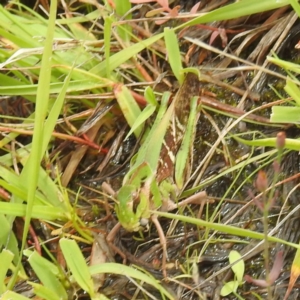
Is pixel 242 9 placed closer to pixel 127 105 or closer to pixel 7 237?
pixel 127 105

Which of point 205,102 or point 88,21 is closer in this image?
point 205,102

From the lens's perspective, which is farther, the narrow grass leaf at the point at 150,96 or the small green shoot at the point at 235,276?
the narrow grass leaf at the point at 150,96

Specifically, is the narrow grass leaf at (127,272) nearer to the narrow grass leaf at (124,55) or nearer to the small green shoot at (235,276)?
the small green shoot at (235,276)

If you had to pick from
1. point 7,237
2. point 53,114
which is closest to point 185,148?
point 53,114

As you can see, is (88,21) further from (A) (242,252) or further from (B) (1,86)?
(A) (242,252)

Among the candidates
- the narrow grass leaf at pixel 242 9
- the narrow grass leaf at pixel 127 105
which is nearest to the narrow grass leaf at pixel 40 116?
the narrow grass leaf at pixel 127 105

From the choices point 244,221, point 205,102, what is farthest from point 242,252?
point 205,102
